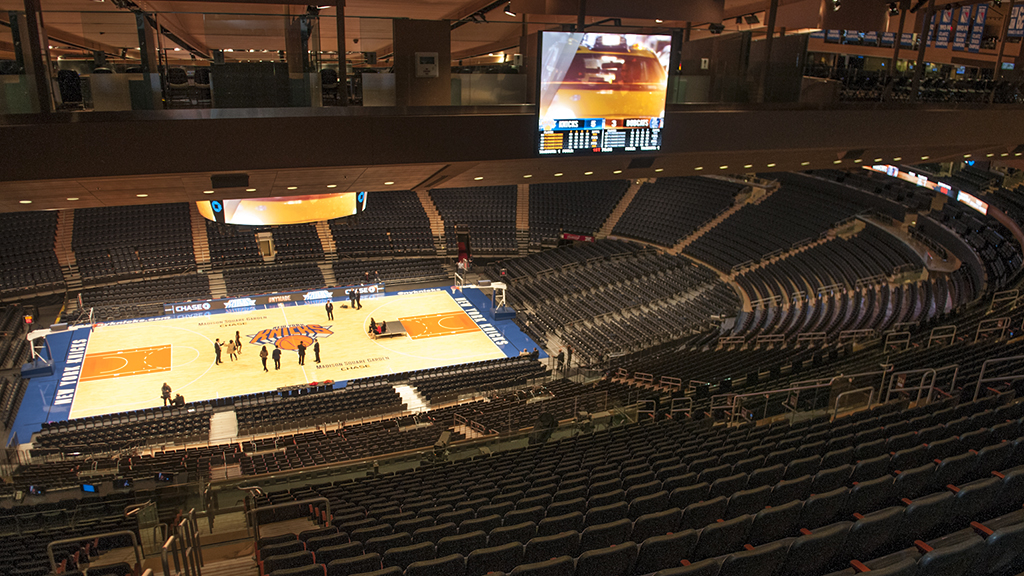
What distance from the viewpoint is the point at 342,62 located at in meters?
10.2

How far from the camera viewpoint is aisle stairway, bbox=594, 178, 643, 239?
35.5 meters

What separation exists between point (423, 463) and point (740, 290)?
17.4m

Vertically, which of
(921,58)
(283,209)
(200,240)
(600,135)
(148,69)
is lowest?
(200,240)

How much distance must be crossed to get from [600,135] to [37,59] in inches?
333

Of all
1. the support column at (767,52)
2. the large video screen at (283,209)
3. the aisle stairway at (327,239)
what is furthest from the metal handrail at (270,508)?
the aisle stairway at (327,239)

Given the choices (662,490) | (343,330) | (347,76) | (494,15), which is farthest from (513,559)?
(343,330)

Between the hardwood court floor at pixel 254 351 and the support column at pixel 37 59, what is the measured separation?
13.3 meters

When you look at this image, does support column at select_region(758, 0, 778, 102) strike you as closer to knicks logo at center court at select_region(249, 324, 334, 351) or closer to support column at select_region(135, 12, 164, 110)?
support column at select_region(135, 12, 164, 110)

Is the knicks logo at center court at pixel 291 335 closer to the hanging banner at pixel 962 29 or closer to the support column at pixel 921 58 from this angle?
the support column at pixel 921 58

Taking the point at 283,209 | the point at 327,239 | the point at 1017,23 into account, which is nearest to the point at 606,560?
the point at 283,209

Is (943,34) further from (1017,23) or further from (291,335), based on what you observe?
(291,335)

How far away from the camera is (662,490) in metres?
7.27

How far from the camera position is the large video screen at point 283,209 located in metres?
15.6

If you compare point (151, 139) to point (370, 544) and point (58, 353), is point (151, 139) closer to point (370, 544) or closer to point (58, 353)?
point (370, 544)
